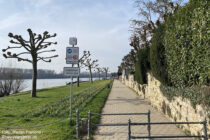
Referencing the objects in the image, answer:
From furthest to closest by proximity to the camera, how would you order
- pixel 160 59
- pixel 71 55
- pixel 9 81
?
1. pixel 9 81
2. pixel 160 59
3. pixel 71 55

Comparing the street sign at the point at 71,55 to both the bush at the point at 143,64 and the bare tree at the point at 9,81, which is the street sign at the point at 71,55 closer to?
the bush at the point at 143,64

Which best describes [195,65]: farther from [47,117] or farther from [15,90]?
[15,90]

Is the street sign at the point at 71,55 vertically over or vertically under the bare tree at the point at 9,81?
over

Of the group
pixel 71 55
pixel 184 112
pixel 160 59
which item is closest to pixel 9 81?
pixel 71 55

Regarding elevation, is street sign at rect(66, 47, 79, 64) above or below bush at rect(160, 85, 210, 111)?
above

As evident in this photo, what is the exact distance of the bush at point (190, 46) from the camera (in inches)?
142

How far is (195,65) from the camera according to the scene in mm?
4086

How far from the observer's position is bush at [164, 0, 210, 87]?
360 centimetres

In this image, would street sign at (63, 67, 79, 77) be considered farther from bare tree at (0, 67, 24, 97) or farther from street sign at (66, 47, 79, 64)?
bare tree at (0, 67, 24, 97)

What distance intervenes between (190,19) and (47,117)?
21.3ft

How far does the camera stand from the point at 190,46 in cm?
441

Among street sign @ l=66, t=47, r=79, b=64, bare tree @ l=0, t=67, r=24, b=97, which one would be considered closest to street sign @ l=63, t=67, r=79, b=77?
street sign @ l=66, t=47, r=79, b=64

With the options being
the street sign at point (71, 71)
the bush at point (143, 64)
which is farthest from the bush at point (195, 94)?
the bush at point (143, 64)

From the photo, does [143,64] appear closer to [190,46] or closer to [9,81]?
[190,46]
